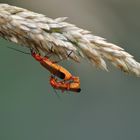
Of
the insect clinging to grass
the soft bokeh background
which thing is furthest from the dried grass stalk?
the soft bokeh background

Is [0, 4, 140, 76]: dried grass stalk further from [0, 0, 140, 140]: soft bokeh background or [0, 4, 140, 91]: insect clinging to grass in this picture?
[0, 0, 140, 140]: soft bokeh background

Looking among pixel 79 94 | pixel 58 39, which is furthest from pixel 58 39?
pixel 79 94

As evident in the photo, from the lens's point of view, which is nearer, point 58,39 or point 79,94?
point 58,39

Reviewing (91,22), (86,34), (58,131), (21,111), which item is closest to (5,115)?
(21,111)

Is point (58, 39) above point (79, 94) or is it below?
above

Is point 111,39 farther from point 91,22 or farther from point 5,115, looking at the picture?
point 5,115

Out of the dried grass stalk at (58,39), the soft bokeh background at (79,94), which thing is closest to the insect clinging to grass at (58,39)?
the dried grass stalk at (58,39)

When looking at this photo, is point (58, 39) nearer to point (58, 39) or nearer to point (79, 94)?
point (58, 39)
